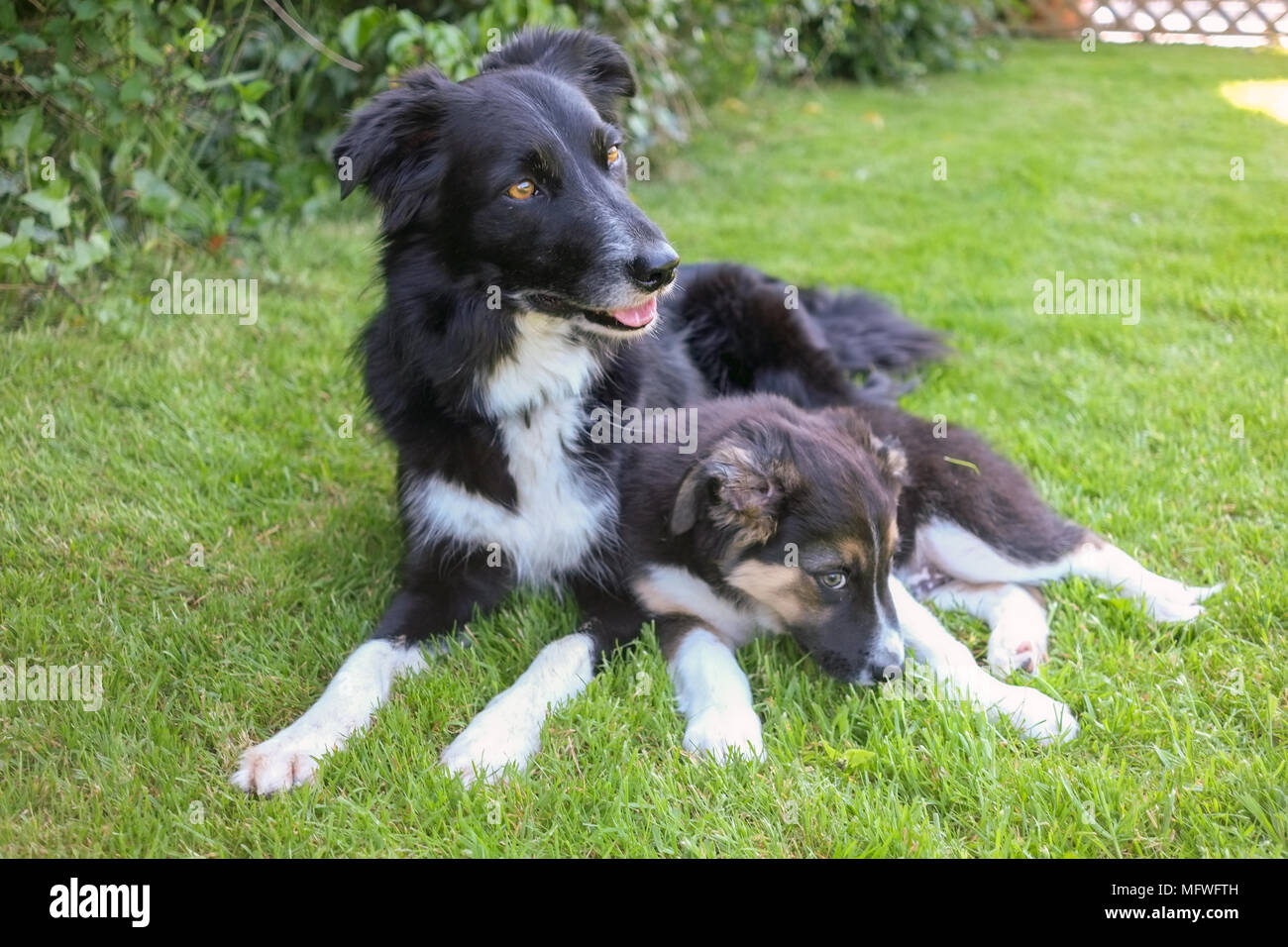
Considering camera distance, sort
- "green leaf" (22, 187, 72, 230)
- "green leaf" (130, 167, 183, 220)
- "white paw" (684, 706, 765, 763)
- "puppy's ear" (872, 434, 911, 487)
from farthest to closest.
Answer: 1. "green leaf" (130, 167, 183, 220)
2. "green leaf" (22, 187, 72, 230)
3. "puppy's ear" (872, 434, 911, 487)
4. "white paw" (684, 706, 765, 763)

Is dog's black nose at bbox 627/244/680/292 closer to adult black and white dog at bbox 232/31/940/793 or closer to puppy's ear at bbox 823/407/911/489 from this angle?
adult black and white dog at bbox 232/31/940/793

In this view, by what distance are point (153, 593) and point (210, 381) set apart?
1.65 m

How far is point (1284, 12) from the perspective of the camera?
14.7 metres

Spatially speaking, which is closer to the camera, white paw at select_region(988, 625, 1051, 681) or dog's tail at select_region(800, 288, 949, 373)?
white paw at select_region(988, 625, 1051, 681)

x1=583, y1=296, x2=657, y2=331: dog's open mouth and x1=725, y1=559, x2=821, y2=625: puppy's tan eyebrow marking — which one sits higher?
x1=583, y1=296, x2=657, y2=331: dog's open mouth

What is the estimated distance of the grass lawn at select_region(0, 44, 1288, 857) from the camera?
261 cm

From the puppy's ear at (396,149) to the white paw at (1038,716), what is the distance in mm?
2315

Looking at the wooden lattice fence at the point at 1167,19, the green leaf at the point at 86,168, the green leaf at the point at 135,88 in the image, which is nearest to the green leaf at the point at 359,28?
the green leaf at the point at 135,88

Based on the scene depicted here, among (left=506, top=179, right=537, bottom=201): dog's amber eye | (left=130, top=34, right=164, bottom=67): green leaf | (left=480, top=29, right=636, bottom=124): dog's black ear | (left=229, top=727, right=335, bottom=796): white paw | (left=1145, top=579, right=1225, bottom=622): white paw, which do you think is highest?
(left=480, top=29, right=636, bottom=124): dog's black ear

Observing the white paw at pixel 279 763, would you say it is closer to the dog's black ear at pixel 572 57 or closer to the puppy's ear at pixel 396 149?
the puppy's ear at pixel 396 149

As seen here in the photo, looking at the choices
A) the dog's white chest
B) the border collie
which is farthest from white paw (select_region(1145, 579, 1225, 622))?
the dog's white chest

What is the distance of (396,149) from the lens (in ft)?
10.7
